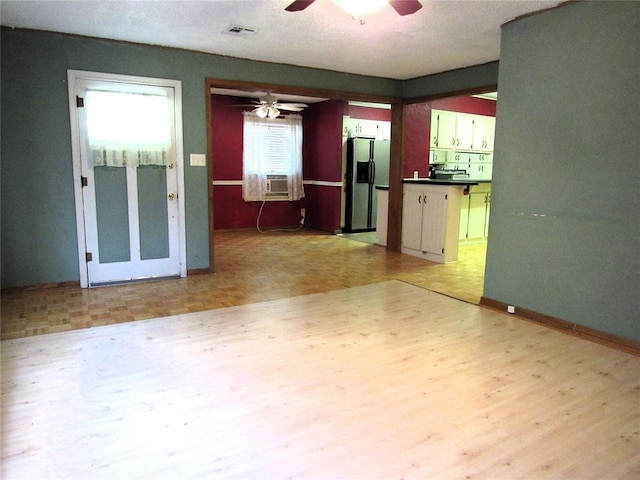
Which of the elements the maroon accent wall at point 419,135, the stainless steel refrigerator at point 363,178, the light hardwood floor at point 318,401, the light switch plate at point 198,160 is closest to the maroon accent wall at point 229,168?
the stainless steel refrigerator at point 363,178

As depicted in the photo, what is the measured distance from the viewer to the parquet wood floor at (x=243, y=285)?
143 inches

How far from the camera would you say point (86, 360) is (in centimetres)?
278

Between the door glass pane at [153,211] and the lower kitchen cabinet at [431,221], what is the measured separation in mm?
3211

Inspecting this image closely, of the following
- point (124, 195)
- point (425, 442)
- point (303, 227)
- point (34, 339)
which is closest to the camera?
point (425, 442)

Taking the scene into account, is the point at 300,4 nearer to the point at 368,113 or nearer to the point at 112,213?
the point at 112,213

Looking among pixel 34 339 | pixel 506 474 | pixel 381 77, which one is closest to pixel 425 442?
pixel 506 474

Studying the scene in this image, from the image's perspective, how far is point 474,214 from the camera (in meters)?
6.76

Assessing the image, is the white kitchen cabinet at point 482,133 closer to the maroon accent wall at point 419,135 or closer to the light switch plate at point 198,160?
the maroon accent wall at point 419,135

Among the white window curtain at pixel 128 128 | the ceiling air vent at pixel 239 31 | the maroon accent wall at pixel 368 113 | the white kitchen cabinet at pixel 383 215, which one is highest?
the ceiling air vent at pixel 239 31

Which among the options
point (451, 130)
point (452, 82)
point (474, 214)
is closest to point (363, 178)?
point (451, 130)

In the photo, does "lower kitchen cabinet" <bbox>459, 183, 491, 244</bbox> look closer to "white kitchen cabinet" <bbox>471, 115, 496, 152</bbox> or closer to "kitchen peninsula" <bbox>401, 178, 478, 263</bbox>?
"kitchen peninsula" <bbox>401, 178, 478, 263</bbox>

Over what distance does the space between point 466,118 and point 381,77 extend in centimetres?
300

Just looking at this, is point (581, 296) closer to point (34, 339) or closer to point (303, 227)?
point (34, 339)

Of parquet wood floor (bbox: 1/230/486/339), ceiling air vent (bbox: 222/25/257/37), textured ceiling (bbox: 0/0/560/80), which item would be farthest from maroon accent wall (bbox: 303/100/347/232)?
ceiling air vent (bbox: 222/25/257/37)
